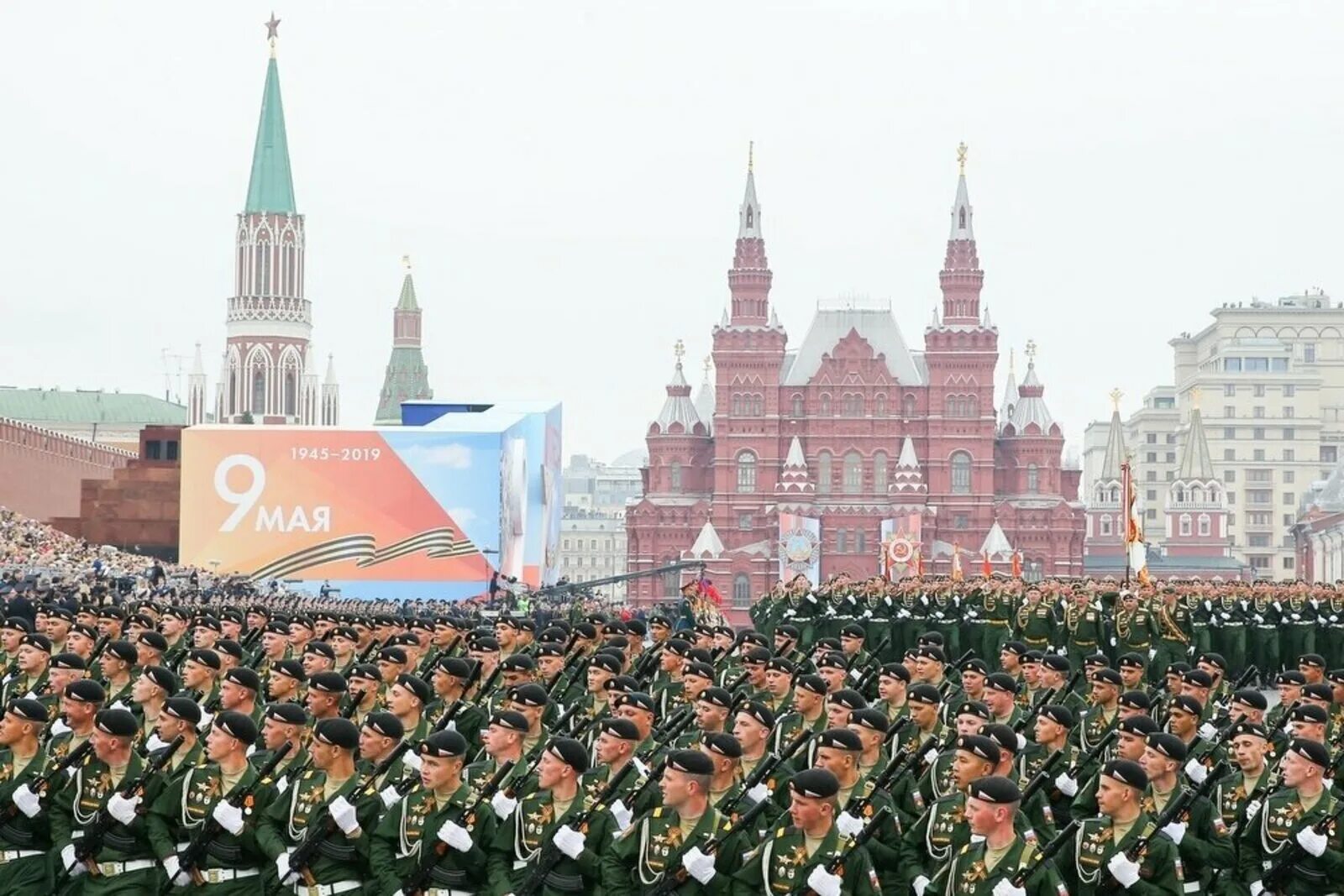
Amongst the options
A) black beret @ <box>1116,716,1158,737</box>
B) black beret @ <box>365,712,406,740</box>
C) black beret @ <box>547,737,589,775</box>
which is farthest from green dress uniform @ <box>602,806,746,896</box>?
black beret @ <box>1116,716,1158,737</box>

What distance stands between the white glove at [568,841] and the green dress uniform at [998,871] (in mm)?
1524

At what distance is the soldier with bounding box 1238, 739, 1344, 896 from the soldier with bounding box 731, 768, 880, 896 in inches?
84.6

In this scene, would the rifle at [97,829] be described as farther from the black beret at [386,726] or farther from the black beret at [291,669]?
the black beret at [291,669]

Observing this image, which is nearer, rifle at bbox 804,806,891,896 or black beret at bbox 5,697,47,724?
rifle at bbox 804,806,891,896

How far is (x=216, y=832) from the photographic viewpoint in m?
9.10

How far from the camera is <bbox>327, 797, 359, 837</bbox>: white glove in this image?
350 inches

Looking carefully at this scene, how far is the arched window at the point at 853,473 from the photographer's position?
9525 centimetres

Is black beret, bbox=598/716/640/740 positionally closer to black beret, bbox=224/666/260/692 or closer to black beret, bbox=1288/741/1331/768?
black beret, bbox=224/666/260/692

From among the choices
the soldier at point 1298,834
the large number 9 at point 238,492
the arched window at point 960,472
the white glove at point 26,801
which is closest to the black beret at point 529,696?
the white glove at point 26,801

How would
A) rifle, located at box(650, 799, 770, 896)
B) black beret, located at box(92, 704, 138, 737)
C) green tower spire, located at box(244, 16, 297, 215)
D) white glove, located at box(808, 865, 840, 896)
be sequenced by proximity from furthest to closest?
green tower spire, located at box(244, 16, 297, 215) → black beret, located at box(92, 704, 138, 737) → rifle, located at box(650, 799, 770, 896) → white glove, located at box(808, 865, 840, 896)

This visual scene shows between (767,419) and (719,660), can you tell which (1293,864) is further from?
(767,419)

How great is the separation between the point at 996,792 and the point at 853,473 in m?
87.4

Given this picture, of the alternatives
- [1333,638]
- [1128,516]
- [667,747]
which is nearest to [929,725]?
[667,747]

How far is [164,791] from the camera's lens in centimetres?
933
